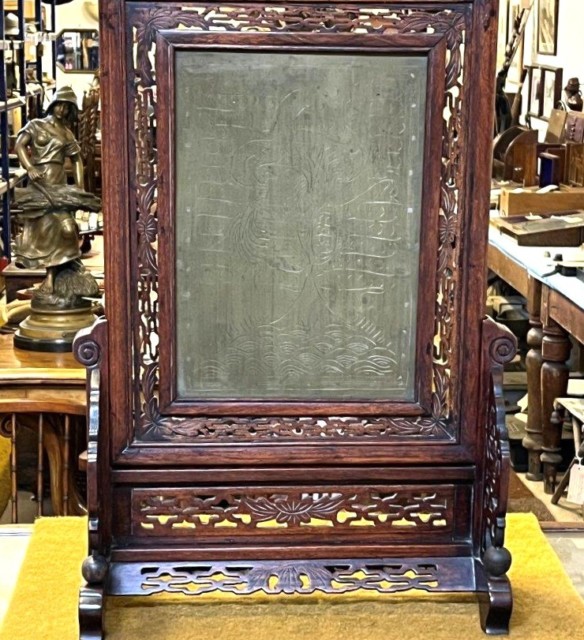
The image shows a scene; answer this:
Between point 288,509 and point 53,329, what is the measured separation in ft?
4.20

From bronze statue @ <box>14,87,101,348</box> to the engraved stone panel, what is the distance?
1.25 metres

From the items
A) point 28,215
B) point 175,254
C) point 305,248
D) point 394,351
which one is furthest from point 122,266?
point 28,215

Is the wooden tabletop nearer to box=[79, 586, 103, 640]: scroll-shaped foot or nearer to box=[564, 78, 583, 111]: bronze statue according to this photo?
box=[79, 586, 103, 640]: scroll-shaped foot

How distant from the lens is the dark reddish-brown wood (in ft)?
4.29

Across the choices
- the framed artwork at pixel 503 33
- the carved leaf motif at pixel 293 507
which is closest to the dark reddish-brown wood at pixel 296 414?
the carved leaf motif at pixel 293 507

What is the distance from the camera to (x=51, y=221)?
101 inches

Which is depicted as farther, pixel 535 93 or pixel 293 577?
pixel 535 93

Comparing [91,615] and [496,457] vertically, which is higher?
[496,457]

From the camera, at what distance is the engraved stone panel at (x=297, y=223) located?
1.33 meters

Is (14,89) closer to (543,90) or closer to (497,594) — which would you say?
(543,90)

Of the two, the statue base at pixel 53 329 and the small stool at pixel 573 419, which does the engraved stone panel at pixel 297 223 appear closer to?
the statue base at pixel 53 329

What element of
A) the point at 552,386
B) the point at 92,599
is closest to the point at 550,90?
the point at 552,386

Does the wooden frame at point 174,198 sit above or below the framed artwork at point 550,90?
below

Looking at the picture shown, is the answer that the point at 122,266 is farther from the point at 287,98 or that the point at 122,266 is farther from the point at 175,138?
the point at 287,98
